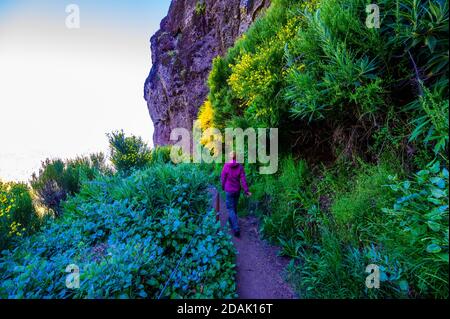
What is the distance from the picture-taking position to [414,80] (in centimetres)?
321

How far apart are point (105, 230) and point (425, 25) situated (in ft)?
20.5

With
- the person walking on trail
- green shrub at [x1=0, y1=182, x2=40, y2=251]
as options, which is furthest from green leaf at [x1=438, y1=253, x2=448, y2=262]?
green shrub at [x1=0, y1=182, x2=40, y2=251]

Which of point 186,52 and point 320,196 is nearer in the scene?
point 320,196

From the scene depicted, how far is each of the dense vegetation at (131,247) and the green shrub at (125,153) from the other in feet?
8.50

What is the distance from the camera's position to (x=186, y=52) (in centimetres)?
1723

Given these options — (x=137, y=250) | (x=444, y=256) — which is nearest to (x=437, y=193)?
(x=444, y=256)

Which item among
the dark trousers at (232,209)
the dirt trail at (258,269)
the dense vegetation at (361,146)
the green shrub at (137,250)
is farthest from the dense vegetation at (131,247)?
the dense vegetation at (361,146)

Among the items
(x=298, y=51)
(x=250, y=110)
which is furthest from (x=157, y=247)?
(x=298, y=51)

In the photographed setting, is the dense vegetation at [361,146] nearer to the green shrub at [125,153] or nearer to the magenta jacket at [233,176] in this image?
the magenta jacket at [233,176]

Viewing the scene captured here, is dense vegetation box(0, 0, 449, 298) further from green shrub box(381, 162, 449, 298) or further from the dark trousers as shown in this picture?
the dark trousers

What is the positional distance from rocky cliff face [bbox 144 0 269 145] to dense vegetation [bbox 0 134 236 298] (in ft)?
31.8

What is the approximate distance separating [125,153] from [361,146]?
8.80m

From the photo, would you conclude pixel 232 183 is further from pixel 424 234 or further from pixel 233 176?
pixel 424 234
